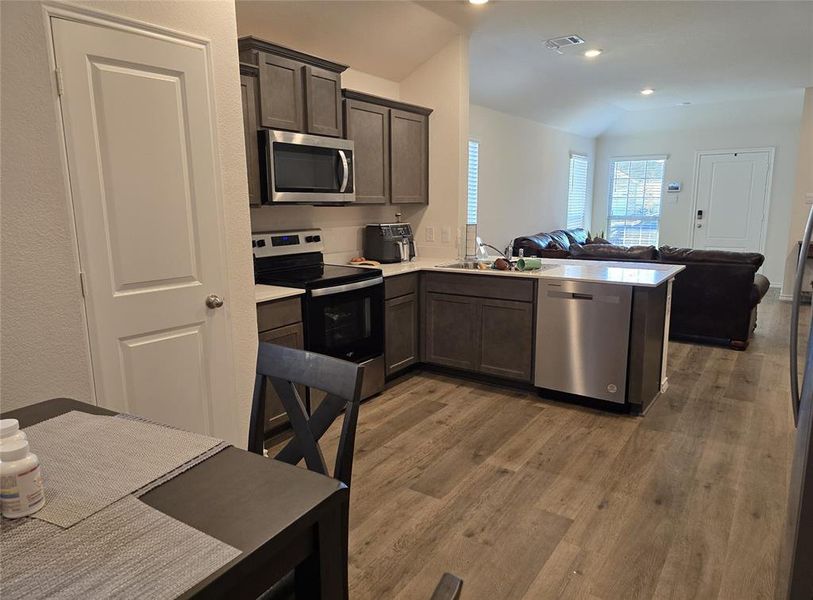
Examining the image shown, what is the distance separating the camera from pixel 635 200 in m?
8.92

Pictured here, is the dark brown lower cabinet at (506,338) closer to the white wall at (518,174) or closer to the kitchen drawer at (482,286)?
the kitchen drawer at (482,286)

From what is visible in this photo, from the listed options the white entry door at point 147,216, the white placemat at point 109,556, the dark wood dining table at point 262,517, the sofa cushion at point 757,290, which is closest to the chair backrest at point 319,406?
the dark wood dining table at point 262,517

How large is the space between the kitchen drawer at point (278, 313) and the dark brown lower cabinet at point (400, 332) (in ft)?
2.87

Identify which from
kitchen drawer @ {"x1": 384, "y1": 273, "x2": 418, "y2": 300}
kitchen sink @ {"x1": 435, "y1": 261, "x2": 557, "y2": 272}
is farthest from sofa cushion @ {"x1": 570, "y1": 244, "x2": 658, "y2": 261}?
kitchen drawer @ {"x1": 384, "y1": 273, "x2": 418, "y2": 300}

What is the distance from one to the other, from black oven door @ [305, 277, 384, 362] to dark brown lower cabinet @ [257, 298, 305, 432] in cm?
9

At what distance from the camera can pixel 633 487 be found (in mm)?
2529

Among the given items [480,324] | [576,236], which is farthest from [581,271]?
[576,236]

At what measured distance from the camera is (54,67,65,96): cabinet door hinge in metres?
1.83

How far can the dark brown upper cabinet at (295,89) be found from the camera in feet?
9.85

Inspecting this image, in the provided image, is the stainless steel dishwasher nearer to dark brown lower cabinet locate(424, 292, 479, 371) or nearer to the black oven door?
dark brown lower cabinet locate(424, 292, 479, 371)

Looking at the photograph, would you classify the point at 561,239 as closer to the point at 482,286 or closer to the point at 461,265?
the point at 461,265

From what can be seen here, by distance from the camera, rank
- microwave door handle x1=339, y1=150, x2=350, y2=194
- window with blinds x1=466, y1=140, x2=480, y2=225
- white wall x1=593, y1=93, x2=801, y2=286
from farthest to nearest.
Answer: white wall x1=593, y1=93, x2=801, y2=286, window with blinds x1=466, y1=140, x2=480, y2=225, microwave door handle x1=339, y1=150, x2=350, y2=194

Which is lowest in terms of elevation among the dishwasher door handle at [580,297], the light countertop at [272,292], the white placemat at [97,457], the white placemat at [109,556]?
the dishwasher door handle at [580,297]

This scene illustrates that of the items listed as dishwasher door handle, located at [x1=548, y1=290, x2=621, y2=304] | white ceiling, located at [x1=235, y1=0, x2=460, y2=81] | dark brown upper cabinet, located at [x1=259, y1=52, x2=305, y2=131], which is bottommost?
dishwasher door handle, located at [x1=548, y1=290, x2=621, y2=304]
